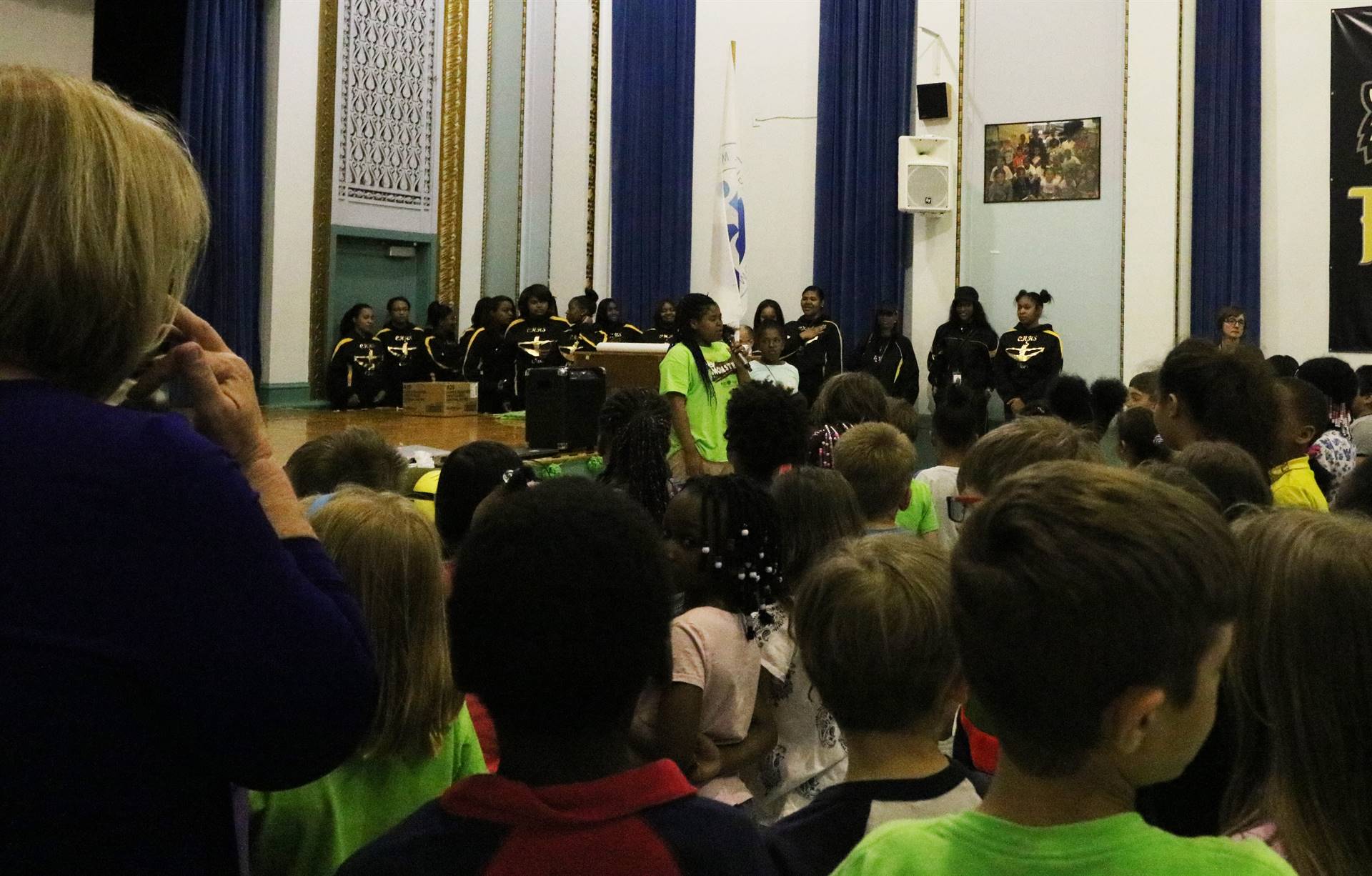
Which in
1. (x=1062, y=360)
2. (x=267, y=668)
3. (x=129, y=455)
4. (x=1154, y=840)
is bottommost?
(x=1154, y=840)

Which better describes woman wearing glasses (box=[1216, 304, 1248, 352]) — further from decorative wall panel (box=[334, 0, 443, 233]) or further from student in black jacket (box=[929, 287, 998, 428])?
decorative wall panel (box=[334, 0, 443, 233])

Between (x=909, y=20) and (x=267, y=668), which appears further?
(x=909, y=20)

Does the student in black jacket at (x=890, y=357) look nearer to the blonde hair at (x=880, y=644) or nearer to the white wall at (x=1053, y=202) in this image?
the white wall at (x=1053, y=202)

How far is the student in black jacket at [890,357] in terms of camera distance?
444 inches

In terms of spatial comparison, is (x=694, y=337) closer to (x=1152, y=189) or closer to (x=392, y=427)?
(x=392, y=427)

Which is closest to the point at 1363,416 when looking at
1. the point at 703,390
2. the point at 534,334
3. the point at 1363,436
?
the point at 1363,436

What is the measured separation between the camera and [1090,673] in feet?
3.33

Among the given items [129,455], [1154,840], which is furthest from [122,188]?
[1154,840]

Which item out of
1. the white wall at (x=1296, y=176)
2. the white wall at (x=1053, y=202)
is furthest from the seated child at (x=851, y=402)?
the white wall at (x=1296, y=176)

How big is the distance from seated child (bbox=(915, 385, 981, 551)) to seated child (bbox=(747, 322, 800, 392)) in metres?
1.88

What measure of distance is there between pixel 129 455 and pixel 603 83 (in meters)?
12.9

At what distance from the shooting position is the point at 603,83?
13.4 meters

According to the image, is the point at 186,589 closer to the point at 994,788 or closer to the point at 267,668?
the point at 267,668

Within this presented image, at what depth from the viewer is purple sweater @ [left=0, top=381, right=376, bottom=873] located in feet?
3.33
